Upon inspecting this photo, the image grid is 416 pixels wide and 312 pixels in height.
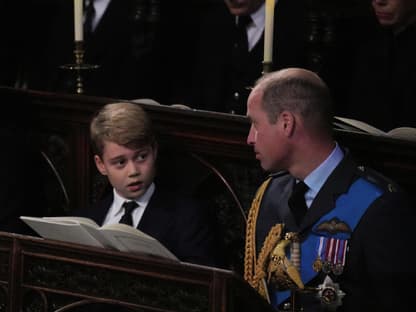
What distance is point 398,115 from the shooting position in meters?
5.54

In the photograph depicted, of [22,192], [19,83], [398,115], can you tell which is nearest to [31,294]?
[22,192]

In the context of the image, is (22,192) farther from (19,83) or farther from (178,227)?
(19,83)

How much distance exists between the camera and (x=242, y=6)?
5859 millimetres

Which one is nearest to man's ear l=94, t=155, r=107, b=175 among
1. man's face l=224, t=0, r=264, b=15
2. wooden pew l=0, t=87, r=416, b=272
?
wooden pew l=0, t=87, r=416, b=272

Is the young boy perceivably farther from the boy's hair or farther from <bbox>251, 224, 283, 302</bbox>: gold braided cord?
<bbox>251, 224, 283, 302</bbox>: gold braided cord

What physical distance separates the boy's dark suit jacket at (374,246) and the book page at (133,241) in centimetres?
52

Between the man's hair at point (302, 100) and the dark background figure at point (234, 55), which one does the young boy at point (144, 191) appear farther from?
the dark background figure at point (234, 55)

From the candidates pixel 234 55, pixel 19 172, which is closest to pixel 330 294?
pixel 19 172

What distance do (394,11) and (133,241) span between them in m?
2.06

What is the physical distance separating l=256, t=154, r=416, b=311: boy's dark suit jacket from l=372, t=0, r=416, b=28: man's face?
153 centimetres

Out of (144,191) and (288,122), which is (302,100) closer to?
(288,122)

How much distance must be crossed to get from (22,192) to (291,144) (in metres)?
1.52

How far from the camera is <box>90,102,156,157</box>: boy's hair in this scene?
4.75 metres

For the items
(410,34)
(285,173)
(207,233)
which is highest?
(410,34)
